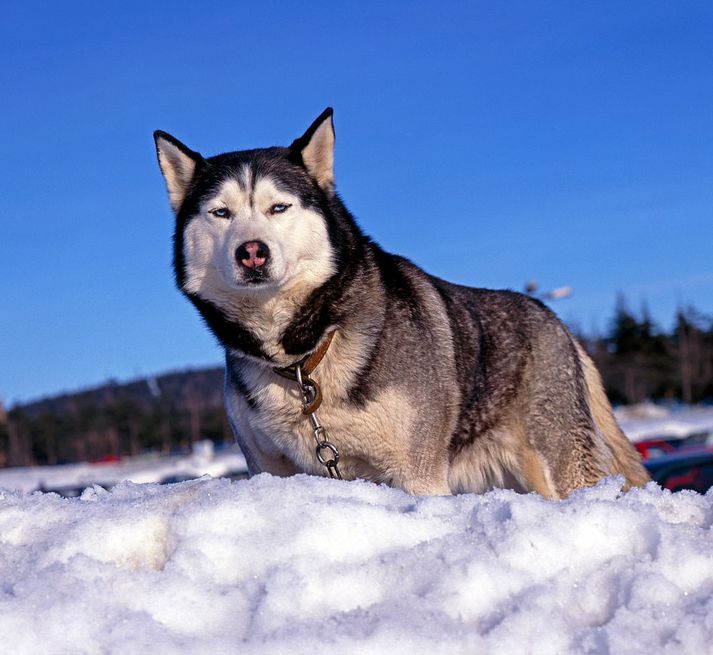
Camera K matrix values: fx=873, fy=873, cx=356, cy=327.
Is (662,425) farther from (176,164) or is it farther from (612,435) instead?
(176,164)

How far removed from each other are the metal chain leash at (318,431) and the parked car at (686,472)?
23.0 ft

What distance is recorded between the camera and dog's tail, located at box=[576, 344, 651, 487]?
5.88m

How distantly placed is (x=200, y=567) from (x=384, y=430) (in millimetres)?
2184

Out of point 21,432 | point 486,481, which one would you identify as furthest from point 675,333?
point 486,481

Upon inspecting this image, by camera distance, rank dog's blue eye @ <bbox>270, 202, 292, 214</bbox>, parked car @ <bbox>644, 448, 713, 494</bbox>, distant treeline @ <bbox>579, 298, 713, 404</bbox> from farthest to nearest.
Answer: distant treeline @ <bbox>579, 298, 713, 404</bbox> < parked car @ <bbox>644, 448, 713, 494</bbox> < dog's blue eye @ <bbox>270, 202, 292, 214</bbox>

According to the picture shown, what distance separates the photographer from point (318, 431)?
4.55m

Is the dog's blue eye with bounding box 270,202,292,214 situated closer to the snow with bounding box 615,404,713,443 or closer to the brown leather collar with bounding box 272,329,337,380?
the brown leather collar with bounding box 272,329,337,380

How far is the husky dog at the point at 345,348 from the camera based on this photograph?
15.2 ft

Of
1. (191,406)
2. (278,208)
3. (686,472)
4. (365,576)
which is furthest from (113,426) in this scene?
(365,576)

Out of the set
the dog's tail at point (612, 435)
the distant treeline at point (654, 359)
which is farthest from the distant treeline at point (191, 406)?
the dog's tail at point (612, 435)

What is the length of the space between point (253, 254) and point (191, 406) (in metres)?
72.6

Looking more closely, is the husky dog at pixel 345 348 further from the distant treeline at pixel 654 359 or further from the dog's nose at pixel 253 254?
the distant treeline at pixel 654 359

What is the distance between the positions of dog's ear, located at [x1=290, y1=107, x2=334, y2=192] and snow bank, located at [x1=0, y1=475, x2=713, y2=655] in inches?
108

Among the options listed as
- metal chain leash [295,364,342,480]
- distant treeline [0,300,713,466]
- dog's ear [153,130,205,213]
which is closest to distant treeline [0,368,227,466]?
distant treeline [0,300,713,466]
